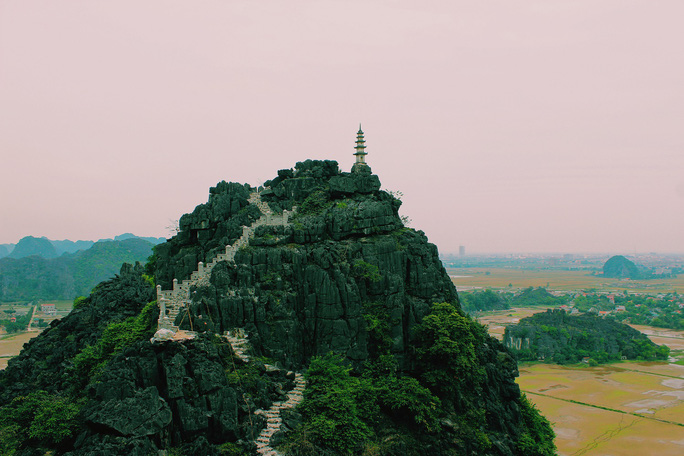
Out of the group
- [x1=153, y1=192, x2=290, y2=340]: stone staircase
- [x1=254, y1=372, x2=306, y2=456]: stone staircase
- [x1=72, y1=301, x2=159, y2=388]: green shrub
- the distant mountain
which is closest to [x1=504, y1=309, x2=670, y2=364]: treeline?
[x1=153, y1=192, x2=290, y2=340]: stone staircase

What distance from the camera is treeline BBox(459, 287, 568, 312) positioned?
527 ft

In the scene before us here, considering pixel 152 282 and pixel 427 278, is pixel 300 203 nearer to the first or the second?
pixel 427 278

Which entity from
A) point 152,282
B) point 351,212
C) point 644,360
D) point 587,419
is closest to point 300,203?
point 351,212

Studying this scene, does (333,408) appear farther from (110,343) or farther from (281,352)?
(110,343)

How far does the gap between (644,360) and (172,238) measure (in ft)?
306

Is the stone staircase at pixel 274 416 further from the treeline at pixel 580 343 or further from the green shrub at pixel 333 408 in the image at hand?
the treeline at pixel 580 343

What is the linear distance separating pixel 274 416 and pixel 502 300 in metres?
154

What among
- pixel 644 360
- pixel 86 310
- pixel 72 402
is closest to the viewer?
pixel 72 402

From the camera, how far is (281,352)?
3216 centimetres

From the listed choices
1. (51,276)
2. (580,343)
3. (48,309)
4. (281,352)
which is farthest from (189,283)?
(51,276)

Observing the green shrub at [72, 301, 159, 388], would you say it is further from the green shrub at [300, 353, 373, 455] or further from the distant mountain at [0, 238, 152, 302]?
the distant mountain at [0, 238, 152, 302]

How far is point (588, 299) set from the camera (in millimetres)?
177375

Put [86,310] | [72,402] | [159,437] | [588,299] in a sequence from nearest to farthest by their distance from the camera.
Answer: [159,437] < [72,402] < [86,310] < [588,299]

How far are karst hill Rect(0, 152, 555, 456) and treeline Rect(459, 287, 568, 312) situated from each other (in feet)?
400
